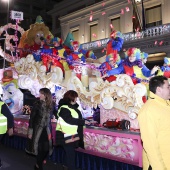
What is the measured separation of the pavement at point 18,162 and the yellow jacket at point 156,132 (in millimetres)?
3430

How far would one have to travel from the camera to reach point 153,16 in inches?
654

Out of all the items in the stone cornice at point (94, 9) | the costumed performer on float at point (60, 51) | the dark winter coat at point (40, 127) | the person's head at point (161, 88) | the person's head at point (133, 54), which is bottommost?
the dark winter coat at point (40, 127)

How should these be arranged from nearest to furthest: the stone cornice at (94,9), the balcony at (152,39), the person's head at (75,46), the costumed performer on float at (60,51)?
the costumed performer on float at (60,51)
the person's head at (75,46)
the balcony at (152,39)
the stone cornice at (94,9)

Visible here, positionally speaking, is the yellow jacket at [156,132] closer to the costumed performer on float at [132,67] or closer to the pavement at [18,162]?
the costumed performer on float at [132,67]

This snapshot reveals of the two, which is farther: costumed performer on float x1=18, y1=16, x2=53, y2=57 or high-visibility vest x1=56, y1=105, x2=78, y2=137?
costumed performer on float x1=18, y1=16, x2=53, y2=57

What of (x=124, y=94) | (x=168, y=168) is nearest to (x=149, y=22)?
(x=124, y=94)

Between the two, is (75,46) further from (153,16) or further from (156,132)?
(153,16)

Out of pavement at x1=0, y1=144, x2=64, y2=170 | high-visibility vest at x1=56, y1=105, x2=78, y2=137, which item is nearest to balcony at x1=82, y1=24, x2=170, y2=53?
pavement at x1=0, y1=144, x2=64, y2=170

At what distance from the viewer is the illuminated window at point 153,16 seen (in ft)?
53.4

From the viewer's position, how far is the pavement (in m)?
5.10

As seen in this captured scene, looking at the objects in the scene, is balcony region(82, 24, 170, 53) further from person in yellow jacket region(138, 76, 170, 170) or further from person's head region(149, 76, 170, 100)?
person in yellow jacket region(138, 76, 170, 170)

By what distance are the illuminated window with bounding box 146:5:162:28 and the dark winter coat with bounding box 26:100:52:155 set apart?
1417cm

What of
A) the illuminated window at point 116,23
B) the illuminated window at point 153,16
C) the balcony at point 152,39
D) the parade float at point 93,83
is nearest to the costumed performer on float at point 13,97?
the parade float at point 93,83

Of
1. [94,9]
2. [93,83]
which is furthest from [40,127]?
[94,9]
